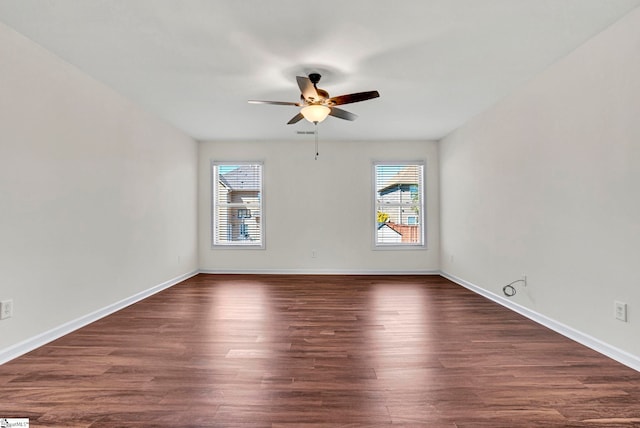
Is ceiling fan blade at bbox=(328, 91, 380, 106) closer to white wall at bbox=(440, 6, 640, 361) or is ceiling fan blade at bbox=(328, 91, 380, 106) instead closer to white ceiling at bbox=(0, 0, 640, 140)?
white ceiling at bbox=(0, 0, 640, 140)

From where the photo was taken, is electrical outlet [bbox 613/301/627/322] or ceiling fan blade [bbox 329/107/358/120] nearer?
electrical outlet [bbox 613/301/627/322]

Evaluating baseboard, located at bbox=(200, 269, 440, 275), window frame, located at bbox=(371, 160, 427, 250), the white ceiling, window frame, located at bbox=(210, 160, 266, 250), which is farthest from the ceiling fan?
baseboard, located at bbox=(200, 269, 440, 275)

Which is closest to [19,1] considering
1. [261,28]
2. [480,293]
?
[261,28]

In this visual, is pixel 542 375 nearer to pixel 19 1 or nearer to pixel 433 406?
pixel 433 406

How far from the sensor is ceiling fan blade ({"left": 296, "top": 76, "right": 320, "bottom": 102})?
2.57m

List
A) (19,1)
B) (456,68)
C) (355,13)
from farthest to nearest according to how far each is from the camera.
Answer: (456,68) → (355,13) → (19,1)

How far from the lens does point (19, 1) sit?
6.34 feet

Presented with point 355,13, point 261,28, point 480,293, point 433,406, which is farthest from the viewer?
point 480,293

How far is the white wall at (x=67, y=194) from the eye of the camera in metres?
2.23

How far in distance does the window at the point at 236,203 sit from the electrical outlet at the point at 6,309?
338 cm

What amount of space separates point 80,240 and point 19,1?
184cm

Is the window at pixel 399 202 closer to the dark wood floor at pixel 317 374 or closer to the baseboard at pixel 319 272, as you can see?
the baseboard at pixel 319 272

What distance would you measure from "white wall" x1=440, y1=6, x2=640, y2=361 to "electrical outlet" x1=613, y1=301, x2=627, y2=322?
4 cm

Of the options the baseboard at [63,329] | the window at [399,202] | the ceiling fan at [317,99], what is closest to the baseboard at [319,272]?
the window at [399,202]
